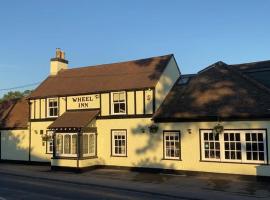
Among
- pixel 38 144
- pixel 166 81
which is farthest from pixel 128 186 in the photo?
pixel 38 144

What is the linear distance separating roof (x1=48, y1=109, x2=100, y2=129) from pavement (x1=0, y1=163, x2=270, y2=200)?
3441 mm

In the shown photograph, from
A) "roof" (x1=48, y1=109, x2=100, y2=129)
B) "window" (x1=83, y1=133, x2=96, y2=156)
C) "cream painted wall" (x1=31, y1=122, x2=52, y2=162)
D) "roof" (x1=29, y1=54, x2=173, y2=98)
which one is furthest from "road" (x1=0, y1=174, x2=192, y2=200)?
"cream painted wall" (x1=31, y1=122, x2=52, y2=162)

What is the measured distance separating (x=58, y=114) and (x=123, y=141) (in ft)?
21.5

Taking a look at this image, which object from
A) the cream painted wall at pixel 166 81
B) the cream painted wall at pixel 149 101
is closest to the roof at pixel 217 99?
the cream painted wall at pixel 166 81

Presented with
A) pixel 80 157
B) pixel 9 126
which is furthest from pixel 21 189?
pixel 9 126

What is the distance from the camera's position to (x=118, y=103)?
84.9ft

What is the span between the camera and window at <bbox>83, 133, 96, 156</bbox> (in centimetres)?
2531

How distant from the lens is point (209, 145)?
21.6 meters

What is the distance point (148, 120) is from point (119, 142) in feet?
9.53

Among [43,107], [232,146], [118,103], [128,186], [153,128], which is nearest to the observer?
[128,186]

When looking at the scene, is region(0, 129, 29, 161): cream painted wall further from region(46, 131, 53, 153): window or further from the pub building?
region(46, 131, 53, 153): window

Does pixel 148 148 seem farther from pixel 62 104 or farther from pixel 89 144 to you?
pixel 62 104

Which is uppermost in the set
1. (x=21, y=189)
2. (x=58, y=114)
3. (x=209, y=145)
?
(x=58, y=114)

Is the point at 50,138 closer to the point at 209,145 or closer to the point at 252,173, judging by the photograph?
the point at 209,145
